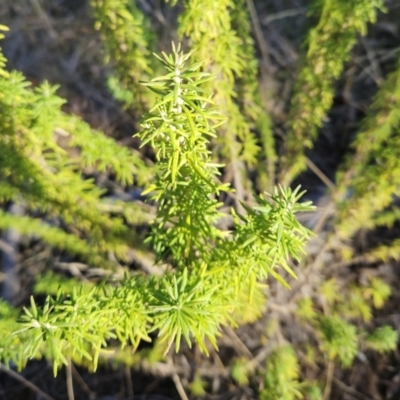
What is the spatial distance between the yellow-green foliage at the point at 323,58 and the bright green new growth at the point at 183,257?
0.57m

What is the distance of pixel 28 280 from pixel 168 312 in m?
1.49

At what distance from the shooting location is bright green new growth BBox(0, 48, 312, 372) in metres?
0.56

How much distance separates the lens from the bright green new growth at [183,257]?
1.83ft

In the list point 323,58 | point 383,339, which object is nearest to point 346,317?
point 383,339

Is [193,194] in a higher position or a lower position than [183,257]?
higher

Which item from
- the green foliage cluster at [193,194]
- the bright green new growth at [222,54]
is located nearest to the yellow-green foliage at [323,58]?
the green foliage cluster at [193,194]

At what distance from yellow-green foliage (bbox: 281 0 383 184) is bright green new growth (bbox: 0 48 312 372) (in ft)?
1.87

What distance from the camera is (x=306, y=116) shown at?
1382mm

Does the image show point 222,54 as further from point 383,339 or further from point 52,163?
point 383,339

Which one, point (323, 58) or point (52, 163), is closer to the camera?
point (52, 163)

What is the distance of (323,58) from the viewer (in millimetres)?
1206

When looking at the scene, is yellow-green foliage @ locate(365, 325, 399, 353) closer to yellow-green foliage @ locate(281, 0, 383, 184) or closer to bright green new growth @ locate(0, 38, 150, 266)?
yellow-green foliage @ locate(281, 0, 383, 184)

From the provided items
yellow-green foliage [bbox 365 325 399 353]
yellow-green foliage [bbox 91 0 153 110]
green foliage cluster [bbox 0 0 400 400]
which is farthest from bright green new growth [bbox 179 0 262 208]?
yellow-green foliage [bbox 365 325 399 353]

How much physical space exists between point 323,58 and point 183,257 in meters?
0.70
